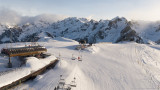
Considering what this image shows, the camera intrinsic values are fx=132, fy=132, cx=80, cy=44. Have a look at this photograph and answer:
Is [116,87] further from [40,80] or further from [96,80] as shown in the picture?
[40,80]

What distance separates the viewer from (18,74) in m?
18.2

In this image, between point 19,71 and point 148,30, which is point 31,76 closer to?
point 19,71

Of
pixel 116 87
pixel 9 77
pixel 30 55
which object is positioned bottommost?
pixel 116 87

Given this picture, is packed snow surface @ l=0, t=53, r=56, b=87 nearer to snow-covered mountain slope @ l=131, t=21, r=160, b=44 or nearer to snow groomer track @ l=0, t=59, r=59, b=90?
snow groomer track @ l=0, t=59, r=59, b=90

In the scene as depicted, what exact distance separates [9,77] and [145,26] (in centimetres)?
20773

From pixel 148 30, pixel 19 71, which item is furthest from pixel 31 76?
pixel 148 30

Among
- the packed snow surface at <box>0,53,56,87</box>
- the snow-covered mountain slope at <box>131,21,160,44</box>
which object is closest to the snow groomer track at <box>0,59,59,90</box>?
the packed snow surface at <box>0,53,56,87</box>

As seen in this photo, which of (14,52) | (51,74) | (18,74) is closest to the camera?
(18,74)

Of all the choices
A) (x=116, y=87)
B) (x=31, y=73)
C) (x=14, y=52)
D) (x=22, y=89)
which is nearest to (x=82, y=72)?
(x=116, y=87)

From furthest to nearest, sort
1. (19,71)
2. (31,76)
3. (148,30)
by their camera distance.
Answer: (148,30), (31,76), (19,71)

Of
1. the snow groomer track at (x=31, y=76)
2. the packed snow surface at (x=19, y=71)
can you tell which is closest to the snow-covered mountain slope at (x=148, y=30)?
the snow groomer track at (x=31, y=76)

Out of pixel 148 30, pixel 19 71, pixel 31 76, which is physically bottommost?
pixel 31 76

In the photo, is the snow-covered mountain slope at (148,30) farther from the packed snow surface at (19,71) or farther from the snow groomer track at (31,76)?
the packed snow surface at (19,71)

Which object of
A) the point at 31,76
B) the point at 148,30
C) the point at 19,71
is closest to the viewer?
the point at 19,71
